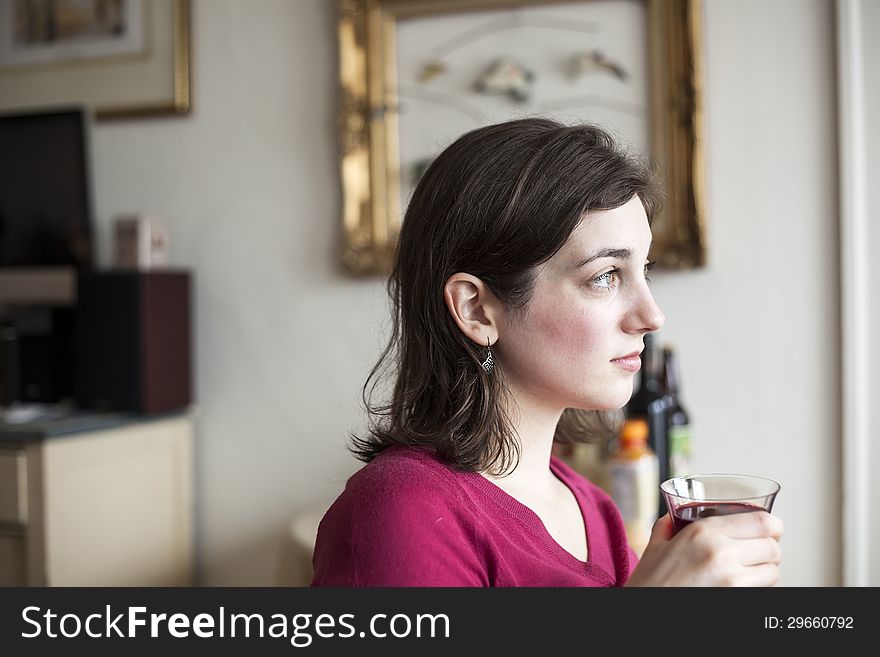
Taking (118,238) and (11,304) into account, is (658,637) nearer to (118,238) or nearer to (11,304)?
(118,238)

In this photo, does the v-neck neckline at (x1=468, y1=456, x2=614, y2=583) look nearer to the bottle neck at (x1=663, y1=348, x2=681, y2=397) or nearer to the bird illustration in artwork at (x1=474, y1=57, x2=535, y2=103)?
the bottle neck at (x1=663, y1=348, x2=681, y2=397)

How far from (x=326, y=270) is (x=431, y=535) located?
179 cm

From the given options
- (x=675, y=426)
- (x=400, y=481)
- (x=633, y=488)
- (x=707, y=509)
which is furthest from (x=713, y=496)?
(x=675, y=426)

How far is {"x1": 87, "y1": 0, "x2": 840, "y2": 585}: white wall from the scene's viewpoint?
2.14 m

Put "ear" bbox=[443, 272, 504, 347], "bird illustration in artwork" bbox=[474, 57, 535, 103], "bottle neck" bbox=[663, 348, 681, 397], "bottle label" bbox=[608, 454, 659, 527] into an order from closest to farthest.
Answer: "ear" bbox=[443, 272, 504, 347] < "bottle label" bbox=[608, 454, 659, 527] < "bottle neck" bbox=[663, 348, 681, 397] < "bird illustration in artwork" bbox=[474, 57, 535, 103]

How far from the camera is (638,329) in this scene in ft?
3.10

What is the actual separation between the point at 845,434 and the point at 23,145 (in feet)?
7.76

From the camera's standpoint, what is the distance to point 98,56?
2.67 m

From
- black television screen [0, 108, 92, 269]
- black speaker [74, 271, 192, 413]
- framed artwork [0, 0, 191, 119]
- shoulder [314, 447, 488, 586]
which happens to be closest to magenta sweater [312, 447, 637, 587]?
shoulder [314, 447, 488, 586]

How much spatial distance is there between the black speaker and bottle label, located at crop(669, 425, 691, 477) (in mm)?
1423

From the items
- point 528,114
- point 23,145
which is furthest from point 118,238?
point 528,114

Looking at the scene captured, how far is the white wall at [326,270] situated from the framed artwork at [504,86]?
83mm

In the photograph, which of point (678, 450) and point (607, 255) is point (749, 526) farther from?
point (678, 450)

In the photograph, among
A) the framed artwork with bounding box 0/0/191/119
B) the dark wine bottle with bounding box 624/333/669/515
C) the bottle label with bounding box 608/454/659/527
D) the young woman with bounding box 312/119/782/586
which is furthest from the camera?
the framed artwork with bounding box 0/0/191/119
